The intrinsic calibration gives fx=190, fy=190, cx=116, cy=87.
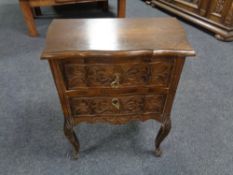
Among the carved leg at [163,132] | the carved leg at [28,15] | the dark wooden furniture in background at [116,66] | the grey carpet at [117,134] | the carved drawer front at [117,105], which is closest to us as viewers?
the dark wooden furniture in background at [116,66]

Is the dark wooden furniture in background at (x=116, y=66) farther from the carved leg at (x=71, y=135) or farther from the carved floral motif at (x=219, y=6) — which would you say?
the carved floral motif at (x=219, y=6)

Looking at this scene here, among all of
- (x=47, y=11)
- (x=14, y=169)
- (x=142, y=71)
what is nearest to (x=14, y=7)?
(x=47, y=11)

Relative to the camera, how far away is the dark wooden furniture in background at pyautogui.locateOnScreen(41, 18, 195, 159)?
697mm

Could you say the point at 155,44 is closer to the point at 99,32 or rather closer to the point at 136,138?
the point at 99,32

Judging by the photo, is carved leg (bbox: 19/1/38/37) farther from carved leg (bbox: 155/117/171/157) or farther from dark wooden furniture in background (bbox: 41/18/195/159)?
carved leg (bbox: 155/117/171/157)

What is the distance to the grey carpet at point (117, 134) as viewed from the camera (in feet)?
3.63

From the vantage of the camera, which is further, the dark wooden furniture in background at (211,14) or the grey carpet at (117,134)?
the dark wooden furniture in background at (211,14)

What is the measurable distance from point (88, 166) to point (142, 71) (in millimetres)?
685

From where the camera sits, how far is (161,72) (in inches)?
30.0

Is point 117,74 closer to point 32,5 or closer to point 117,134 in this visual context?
point 117,134

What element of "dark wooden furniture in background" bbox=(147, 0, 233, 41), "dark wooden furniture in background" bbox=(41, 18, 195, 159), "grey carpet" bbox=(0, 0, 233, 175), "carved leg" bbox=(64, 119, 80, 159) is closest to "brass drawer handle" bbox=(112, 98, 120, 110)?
"dark wooden furniture in background" bbox=(41, 18, 195, 159)

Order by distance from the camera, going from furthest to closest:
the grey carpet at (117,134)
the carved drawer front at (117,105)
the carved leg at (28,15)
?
the carved leg at (28,15) < the grey carpet at (117,134) < the carved drawer front at (117,105)

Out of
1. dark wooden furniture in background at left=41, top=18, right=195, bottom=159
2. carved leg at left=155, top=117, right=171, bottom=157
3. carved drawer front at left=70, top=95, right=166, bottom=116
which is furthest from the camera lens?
carved leg at left=155, top=117, right=171, bottom=157

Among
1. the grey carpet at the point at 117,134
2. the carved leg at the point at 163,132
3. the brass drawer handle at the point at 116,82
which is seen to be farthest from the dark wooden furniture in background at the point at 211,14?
the brass drawer handle at the point at 116,82
